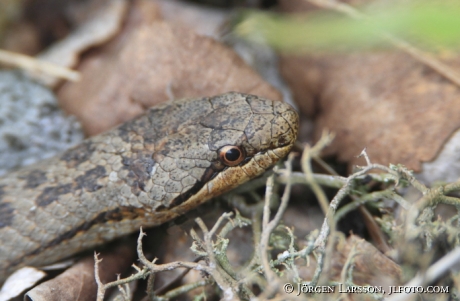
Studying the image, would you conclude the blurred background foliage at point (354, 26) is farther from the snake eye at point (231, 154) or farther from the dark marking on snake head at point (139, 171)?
the dark marking on snake head at point (139, 171)

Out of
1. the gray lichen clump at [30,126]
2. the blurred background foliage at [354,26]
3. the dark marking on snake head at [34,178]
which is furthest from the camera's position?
the gray lichen clump at [30,126]

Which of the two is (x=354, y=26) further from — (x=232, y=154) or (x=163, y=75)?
(x=163, y=75)

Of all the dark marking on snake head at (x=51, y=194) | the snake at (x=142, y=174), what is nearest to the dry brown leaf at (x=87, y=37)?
the snake at (x=142, y=174)

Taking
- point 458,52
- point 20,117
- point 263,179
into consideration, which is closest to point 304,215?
point 263,179

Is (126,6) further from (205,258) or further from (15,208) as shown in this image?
(205,258)

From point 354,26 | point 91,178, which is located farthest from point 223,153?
point 354,26

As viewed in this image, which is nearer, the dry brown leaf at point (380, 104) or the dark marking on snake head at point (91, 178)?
the dry brown leaf at point (380, 104)

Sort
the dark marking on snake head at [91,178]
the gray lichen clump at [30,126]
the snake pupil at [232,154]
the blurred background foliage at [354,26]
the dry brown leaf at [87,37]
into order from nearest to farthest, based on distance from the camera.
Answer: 1. the blurred background foliage at [354,26]
2. the snake pupil at [232,154]
3. the dark marking on snake head at [91,178]
4. the gray lichen clump at [30,126]
5. the dry brown leaf at [87,37]
